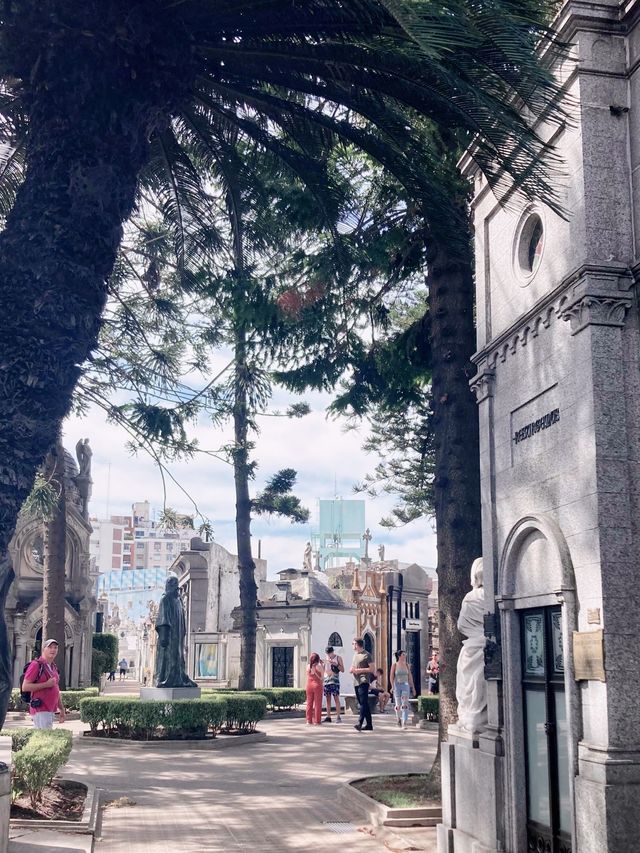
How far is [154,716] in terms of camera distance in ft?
54.6

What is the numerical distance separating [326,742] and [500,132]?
13.2 m

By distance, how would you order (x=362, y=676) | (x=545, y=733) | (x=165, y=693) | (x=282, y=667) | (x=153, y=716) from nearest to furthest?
(x=545, y=733) < (x=153, y=716) < (x=165, y=693) < (x=362, y=676) < (x=282, y=667)

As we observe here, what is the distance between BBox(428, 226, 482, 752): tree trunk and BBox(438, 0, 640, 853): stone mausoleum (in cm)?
215

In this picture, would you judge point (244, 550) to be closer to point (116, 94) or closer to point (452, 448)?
point (452, 448)

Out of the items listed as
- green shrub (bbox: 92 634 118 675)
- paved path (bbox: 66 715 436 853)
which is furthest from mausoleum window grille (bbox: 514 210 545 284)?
green shrub (bbox: 92 634 118 675)

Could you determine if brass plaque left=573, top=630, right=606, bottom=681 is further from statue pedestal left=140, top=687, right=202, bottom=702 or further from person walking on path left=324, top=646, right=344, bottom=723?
person walking on path left=324, top=646, right=344, bottom=723

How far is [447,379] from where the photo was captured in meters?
11.1

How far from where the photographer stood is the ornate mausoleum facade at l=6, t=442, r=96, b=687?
32156 mm

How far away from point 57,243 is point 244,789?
25.8 feet

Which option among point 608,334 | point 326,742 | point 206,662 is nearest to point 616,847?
point 608,334

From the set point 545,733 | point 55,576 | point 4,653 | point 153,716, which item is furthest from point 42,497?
point 545,733

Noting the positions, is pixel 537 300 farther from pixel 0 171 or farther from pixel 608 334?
→ pixel 0 171

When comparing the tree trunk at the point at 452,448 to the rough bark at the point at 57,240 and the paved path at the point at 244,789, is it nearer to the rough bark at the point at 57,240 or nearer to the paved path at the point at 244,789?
the paved path at the point at 244,789

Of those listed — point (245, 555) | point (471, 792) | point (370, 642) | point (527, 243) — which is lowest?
point (471, 792)
